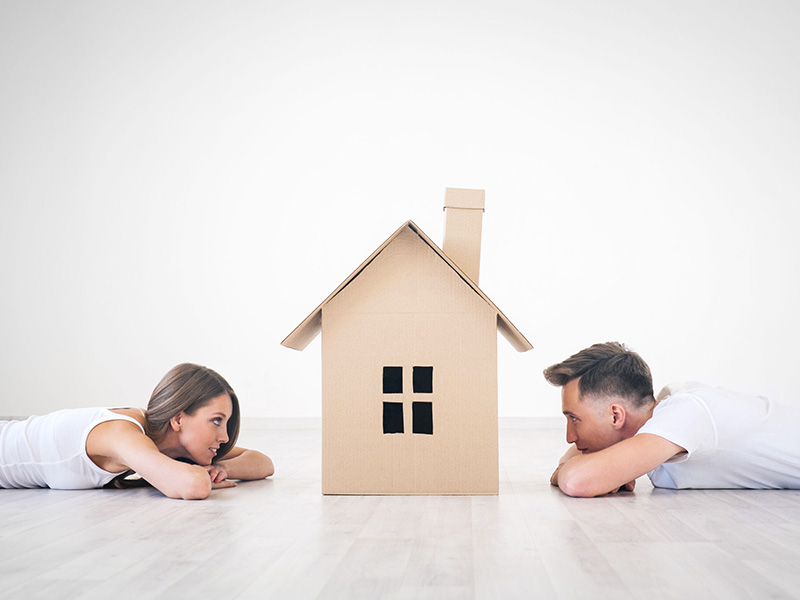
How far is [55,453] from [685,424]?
1531 millimetres

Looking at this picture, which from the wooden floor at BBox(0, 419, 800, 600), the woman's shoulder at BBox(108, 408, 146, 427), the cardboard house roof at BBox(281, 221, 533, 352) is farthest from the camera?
the woman's shoulder at BBox(108, 408, 146, 427)

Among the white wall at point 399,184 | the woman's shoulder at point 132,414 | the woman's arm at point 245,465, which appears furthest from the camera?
the white wall at point 399,184

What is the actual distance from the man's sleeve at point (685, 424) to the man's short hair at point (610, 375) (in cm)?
9

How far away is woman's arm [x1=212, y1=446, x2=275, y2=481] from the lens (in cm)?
203

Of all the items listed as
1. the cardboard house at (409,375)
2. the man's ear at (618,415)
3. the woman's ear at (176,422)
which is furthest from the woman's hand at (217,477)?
the man's ear at (618,415)

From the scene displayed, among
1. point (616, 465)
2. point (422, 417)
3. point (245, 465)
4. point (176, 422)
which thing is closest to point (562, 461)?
point (616, 465)

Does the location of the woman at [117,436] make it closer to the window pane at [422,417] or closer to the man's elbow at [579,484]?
the window pane at [422,417]

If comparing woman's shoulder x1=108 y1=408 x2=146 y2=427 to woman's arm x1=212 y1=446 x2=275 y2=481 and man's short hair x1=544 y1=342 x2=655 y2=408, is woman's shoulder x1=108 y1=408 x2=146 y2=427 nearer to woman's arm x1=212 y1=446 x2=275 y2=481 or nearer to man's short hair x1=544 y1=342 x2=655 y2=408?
woman's arm x1=212 y1=446 x2=275 y2=481

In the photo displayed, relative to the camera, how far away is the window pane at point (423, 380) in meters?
1.77

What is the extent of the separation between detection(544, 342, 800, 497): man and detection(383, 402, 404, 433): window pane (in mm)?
412

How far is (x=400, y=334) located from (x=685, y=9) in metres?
3.71

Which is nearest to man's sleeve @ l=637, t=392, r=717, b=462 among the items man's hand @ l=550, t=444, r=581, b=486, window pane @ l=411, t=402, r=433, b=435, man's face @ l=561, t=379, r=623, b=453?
man's face @ l=561, t=379, r=623, b=453

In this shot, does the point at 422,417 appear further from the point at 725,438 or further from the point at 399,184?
the point at 399,184

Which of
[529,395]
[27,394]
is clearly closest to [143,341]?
[27,394]
